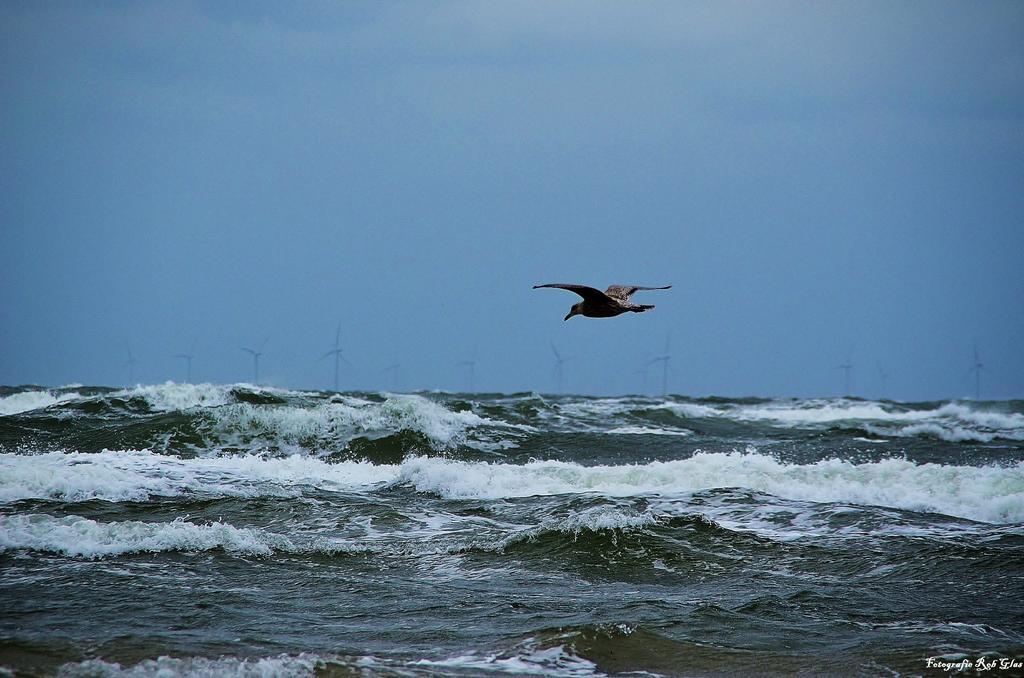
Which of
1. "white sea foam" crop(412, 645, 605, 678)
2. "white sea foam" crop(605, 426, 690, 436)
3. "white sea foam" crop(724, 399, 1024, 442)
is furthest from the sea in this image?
"white sea foam" crop(724, 399, 1024, 442)

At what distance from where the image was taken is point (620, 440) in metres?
21.8

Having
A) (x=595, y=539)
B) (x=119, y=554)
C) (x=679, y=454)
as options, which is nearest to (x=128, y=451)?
(x=119, y=554)

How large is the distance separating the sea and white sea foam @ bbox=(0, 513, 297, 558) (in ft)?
0.13

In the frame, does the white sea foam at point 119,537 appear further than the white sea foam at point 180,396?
No

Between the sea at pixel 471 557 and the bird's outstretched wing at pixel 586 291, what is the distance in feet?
9.15

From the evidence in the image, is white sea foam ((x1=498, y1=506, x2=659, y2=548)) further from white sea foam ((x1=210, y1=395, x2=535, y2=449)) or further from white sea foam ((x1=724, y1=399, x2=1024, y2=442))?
white sea foam ((x1=724, y1=399, x2=1024, y2=442))

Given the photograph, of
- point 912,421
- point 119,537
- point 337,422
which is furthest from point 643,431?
point 119,537

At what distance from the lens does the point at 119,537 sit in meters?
11.1

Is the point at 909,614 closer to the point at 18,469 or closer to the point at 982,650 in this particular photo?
the point at 982,650

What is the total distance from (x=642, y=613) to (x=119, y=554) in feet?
19.0

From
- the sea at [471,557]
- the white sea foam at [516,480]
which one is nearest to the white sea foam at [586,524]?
the sea at [471,557]

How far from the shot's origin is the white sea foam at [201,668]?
22.8 ft

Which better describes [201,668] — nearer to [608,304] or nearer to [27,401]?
[608,304]

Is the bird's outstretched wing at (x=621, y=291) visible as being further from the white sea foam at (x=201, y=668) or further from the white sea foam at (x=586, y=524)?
the white sea foam at (x=201, y=668)
